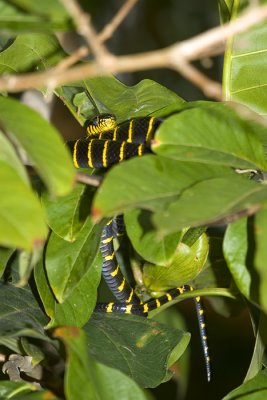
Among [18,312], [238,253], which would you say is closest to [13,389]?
[18,312]

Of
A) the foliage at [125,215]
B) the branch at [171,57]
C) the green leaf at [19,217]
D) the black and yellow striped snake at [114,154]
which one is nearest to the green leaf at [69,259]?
the foliage at [125,215]

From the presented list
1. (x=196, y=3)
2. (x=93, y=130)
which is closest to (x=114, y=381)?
(x=93, y=130)

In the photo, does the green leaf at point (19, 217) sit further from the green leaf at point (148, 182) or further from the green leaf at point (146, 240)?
the green leaf at point (146, 240)

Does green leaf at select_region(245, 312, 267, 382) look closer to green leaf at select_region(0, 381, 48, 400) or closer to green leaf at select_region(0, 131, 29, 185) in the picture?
green leaf at select_region(0, 381, 48, 400)

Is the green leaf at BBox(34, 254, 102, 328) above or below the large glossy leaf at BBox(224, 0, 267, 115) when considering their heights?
below

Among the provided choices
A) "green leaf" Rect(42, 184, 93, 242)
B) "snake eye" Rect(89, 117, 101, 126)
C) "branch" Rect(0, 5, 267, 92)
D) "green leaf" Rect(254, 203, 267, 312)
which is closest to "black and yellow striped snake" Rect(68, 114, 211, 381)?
"snake eye" Rect(89, 117, 101, 126)

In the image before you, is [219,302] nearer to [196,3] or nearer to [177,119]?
[177,119]
